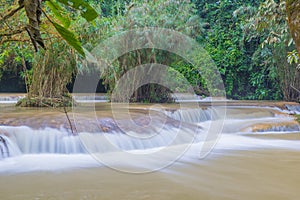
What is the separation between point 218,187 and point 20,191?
1347 mm

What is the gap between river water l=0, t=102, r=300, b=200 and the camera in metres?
2.00

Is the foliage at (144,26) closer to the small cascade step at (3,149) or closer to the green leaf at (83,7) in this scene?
the small cascade step at (3,149)

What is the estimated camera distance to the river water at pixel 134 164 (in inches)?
78.7

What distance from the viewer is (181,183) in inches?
87.4

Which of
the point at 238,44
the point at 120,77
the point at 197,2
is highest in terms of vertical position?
the point at 197,2

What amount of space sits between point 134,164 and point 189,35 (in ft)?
18.8

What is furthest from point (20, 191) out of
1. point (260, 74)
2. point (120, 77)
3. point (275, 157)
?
point (260, 74)

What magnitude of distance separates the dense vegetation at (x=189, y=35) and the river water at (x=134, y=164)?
92 cm

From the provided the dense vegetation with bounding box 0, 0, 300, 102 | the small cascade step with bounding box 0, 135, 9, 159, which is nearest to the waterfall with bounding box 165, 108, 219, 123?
the dense vegetation with bounding box 0, 0, 300, 102

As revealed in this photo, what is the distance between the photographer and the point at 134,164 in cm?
279

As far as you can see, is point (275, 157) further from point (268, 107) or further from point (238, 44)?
point (238, 44)

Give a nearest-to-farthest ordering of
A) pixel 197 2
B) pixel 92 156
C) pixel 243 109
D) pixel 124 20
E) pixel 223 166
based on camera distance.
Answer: pixel 223 166
pixel 92 156
pixel 243 109
pixel 124 20
pixel 197 2

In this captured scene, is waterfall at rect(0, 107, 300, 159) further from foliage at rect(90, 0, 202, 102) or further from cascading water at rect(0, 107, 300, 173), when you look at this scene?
foliage at rect(90, 0, 202, 102)

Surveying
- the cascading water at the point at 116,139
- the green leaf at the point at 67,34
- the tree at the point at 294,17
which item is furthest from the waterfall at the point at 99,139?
the tree at the point at 294,17
